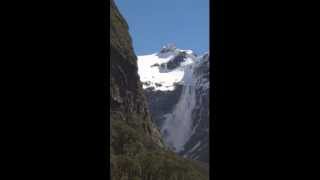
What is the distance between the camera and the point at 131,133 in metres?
83.0

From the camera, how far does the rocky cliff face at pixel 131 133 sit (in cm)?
7806

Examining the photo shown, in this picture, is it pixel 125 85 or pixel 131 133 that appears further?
pixel 125 85

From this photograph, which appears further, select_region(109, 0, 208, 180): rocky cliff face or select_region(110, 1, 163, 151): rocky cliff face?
select_region(110, 1, 163, 151): rocky cliff face

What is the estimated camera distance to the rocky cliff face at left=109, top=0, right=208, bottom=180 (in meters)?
78.1

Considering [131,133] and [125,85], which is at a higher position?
[125,85]

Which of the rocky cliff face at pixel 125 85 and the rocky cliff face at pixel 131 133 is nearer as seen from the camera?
the rocky cliff face at pixel 131 133
